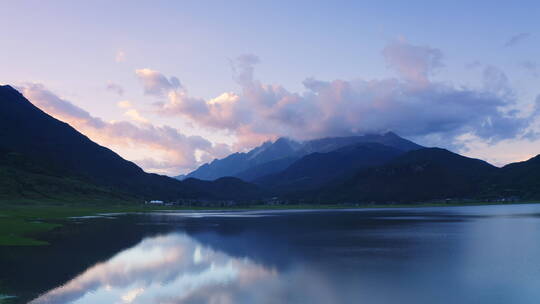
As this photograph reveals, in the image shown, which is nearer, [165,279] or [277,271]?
[165,279]

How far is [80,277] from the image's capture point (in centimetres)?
4541

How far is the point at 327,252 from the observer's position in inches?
2574

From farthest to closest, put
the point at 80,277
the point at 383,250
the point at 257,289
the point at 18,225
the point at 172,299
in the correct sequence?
the point at 18,225 < the point at 383,250 < the point at 80,277 < the point at 257,289 < the point at 172,299

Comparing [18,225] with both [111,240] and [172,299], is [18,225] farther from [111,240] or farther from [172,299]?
[172,299]

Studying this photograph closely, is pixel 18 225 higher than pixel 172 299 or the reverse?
higher

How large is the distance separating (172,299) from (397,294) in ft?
61.8

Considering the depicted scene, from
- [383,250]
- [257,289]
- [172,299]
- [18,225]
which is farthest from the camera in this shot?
[18,225]

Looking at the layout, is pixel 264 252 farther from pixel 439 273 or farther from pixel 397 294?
pixel 397 294

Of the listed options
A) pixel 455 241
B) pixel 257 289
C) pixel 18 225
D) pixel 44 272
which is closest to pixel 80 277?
pixel 44 272

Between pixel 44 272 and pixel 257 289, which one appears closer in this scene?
pixel 257 289

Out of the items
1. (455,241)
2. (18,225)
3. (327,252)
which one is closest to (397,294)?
(327,252)

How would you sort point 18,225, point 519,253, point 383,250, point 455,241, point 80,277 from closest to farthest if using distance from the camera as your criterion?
point 80,277 → point 519,253 → point 383,250 → point 455,241 → point 18,225

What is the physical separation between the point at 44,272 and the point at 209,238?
4516cm

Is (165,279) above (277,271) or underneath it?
above
